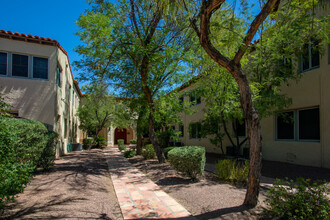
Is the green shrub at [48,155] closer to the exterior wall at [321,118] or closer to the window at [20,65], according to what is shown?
the window at [20,65]

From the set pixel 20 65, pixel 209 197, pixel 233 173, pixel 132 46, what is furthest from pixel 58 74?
pixel 209 197

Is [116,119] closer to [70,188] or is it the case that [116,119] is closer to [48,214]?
[70,188]

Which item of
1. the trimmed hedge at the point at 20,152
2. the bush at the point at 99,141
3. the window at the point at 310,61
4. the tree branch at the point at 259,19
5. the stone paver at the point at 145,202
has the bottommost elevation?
the bush at the point at 99,141

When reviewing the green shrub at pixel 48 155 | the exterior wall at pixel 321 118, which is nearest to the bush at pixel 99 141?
the green shrub at pixel 48 155

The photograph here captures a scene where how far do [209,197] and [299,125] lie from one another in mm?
7331

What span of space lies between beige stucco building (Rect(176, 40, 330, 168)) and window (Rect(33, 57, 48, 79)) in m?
12.5

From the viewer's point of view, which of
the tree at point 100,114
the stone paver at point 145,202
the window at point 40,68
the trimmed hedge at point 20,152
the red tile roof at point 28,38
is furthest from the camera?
the tree at point 100,114

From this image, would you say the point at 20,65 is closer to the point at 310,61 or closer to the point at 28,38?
the point at 28,38

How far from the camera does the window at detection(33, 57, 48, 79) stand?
1186 cm

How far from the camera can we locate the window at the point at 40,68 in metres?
11.9

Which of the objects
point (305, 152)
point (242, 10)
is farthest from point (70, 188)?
point (305, 152)

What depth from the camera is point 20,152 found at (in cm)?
625

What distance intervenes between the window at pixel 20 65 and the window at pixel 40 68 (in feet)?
1.22

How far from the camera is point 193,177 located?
6625mm
